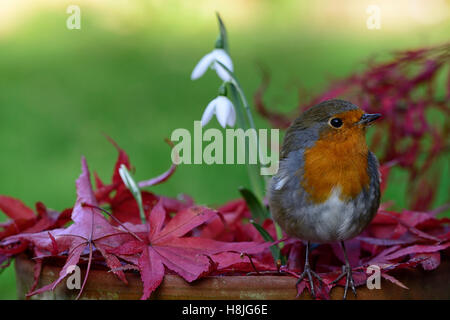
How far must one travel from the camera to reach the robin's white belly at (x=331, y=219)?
46.8 inches

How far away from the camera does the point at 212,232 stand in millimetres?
1483

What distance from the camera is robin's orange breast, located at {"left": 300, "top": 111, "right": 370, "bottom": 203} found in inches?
46.9

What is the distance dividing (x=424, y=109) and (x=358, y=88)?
197 millimetres

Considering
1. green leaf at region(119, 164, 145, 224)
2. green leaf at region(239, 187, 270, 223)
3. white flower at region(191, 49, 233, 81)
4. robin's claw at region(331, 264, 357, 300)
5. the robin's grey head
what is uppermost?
white flower at region(191, 49, 233, 81)

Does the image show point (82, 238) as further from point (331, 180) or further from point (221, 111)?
point (331, 180)

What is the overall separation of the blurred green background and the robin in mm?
1447

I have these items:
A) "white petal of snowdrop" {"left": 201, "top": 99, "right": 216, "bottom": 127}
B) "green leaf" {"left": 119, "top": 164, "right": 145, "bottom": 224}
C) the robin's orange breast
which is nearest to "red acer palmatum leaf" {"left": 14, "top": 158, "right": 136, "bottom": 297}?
"green leaf" {"left": 119, "top": 164, "right": 145, "bottom": 224}

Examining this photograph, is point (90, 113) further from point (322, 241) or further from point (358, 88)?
point (322, 241)

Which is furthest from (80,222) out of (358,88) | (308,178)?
(358,88)

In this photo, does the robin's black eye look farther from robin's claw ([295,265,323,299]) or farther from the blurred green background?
the blurred green background

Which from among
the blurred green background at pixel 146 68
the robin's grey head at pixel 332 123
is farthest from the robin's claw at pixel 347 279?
the blurred green background at pixel 146 68

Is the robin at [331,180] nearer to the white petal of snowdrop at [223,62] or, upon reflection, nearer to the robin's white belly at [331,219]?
the robin's white belly at [331,219]

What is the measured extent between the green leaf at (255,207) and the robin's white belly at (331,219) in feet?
0.62
